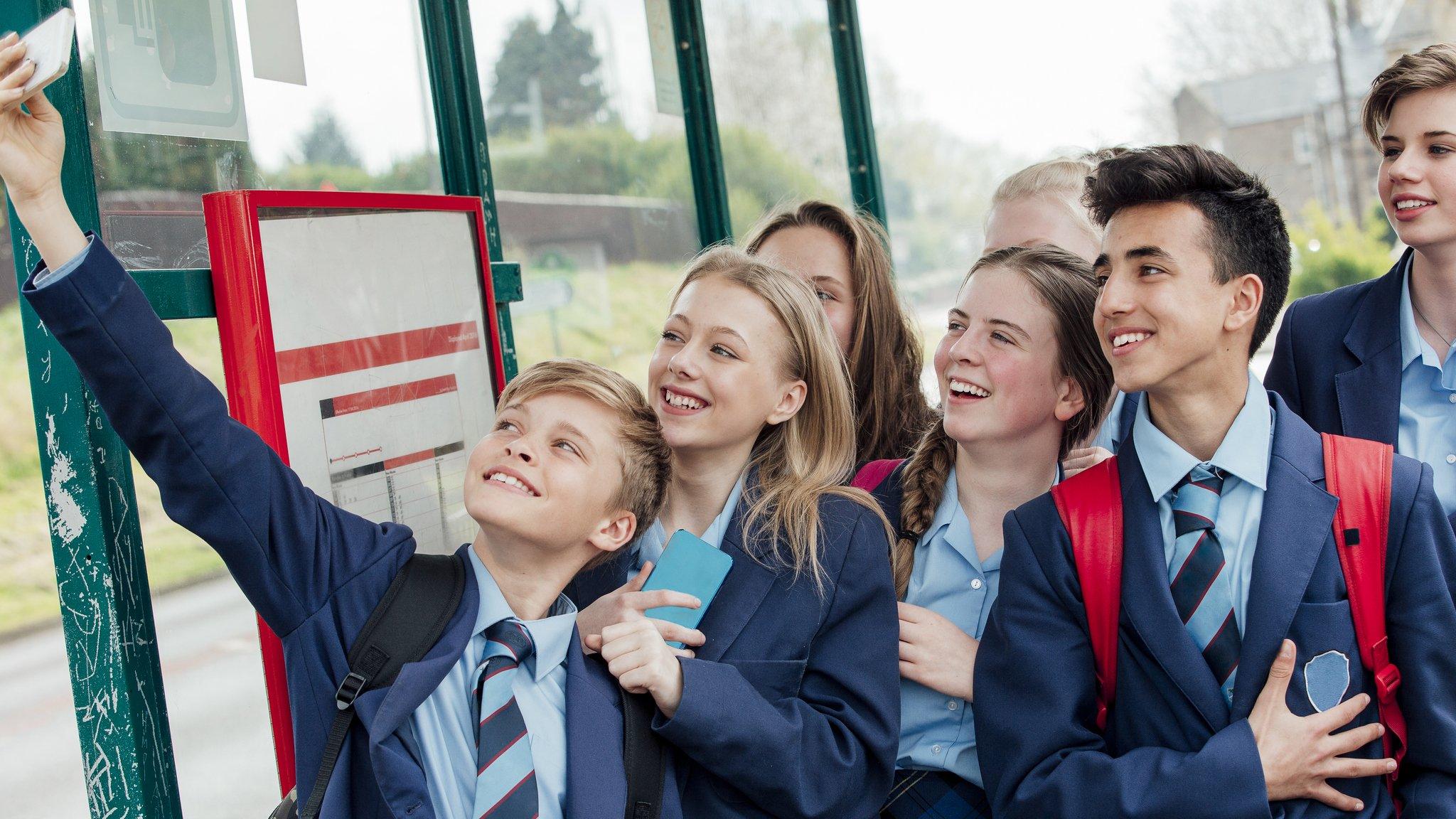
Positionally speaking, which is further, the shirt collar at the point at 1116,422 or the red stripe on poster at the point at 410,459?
the shirt collar at the point at 1116,422

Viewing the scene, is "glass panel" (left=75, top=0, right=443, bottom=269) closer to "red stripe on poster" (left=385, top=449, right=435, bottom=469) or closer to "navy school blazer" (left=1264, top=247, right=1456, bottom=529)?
"red stripe on poster" (left=385, top=449, right=435, bottom=469)

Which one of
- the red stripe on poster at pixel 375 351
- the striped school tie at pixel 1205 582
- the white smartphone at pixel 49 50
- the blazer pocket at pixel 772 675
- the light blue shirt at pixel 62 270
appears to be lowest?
the blazer pocket at pixel 772 675

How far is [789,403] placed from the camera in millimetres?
2615

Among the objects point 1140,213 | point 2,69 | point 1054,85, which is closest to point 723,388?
point 1140,213

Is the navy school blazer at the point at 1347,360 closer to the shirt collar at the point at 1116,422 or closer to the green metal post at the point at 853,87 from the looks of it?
the shirt collar at the point at 1116,422

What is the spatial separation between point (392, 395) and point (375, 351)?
0.10 metres

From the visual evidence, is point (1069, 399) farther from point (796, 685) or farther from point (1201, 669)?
point (796, 685)

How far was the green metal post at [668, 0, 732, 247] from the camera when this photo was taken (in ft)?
13.1

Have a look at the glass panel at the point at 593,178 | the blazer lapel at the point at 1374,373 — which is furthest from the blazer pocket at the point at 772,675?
the glass panel at the point at 593,178

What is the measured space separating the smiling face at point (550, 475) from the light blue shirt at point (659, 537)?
23cm

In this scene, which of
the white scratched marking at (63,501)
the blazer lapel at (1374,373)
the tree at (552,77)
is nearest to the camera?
the white scratched marking at (63,501)

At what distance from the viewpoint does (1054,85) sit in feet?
47.6

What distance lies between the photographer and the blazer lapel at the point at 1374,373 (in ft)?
8.28

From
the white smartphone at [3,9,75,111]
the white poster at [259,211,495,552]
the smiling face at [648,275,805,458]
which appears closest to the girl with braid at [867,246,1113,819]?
the smiling face at [648,275,805,458]
